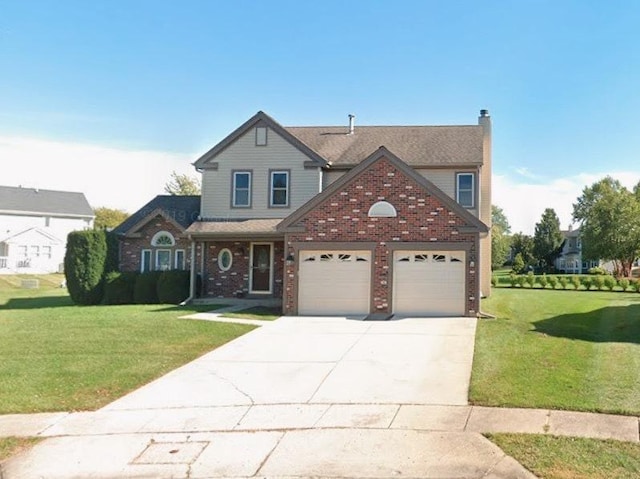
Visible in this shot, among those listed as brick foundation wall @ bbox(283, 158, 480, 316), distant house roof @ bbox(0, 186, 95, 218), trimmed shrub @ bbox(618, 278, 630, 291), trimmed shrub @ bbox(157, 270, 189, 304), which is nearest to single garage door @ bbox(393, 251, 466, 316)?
brick foundation wall @ bbox(283, 158, 480, 316)

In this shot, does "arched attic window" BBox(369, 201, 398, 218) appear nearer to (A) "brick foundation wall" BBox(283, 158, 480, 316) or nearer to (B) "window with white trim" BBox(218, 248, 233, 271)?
(A) "brick foundation wall" BBox(283, 158, 480, 316)

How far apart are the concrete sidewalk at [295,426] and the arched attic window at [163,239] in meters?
12.7

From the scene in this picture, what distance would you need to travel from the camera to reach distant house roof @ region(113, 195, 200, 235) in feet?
74.2

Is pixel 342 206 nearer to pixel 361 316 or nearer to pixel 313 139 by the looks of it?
pixel 361 316

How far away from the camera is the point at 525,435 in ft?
20.2

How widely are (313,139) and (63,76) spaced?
11.2 metres

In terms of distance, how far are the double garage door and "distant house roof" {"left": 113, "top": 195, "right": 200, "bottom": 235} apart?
24.2ft

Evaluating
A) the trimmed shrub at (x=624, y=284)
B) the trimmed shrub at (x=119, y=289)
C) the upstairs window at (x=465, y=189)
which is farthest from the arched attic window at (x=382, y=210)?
the trimmed shrub at (x=624, y=284)

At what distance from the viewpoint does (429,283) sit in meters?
17.0

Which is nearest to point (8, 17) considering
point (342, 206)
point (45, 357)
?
point (45, 357)

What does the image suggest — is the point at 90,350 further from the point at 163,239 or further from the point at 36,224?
the point at 36,224

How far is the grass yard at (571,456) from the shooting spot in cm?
511

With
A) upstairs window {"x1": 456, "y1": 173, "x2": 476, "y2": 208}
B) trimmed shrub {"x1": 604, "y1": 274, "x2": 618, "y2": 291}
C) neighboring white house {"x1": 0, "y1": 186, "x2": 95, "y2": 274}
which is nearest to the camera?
upstairs window {"x1": 456, "y1": 173, "x2": 476, "y2": 208}

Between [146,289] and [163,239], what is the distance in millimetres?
2414
